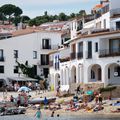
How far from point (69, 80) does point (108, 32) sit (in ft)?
34.9

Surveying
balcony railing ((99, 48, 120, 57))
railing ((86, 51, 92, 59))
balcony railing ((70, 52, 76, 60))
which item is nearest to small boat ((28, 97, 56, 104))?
railing ((86, 51, 92, 59))

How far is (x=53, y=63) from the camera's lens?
98250 mm

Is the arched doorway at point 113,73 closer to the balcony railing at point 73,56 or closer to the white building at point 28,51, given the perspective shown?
the balcony railing at point 73,56

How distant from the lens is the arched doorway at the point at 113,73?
251ft

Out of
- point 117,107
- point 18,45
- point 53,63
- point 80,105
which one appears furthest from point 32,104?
point 18,45

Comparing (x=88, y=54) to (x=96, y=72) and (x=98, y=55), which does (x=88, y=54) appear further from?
(x=96, y=72)

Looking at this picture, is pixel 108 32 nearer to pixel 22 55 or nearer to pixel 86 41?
pixel 86 41

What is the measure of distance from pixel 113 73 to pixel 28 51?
3606cm

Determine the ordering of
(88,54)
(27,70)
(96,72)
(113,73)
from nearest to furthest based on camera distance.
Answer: (113,73)
(88,54)
(96,72)
(27,70)

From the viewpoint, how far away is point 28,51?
111250mm

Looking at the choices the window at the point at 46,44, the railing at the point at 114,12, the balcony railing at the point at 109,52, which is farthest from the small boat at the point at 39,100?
the window at the point at 46,44

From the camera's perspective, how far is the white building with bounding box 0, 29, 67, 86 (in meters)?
109

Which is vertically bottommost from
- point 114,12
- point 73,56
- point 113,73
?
point 113,73

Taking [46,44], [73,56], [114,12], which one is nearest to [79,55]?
[73,56]
